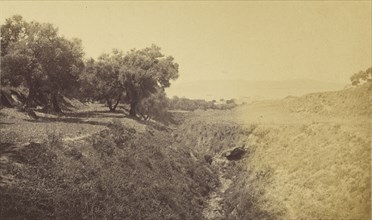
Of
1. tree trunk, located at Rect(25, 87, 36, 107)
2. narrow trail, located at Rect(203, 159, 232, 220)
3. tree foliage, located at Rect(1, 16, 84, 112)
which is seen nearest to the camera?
narrow trail, located at Rect(203, 159, 232, 220)

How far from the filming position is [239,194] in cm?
2722

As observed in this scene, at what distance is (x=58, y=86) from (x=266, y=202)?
23.7 m

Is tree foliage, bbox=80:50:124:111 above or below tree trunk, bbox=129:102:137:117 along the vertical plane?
above

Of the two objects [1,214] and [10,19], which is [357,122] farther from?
[10,19]

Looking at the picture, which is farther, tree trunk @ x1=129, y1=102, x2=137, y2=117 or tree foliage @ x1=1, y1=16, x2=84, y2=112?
tree trunk @ x1=129, y1=102, x2=137, y2=117

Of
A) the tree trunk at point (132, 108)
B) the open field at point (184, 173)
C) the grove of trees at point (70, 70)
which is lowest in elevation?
the open field at point (184, 173)

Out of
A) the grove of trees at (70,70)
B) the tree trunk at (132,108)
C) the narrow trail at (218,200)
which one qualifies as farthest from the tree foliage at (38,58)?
the narrow trail at (218,200)

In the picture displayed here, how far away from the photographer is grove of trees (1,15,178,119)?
105 feet

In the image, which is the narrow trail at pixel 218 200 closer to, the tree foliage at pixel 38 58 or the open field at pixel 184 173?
the open field at pixel 184 173

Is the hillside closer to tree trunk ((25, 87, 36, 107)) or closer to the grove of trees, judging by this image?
the grove of trees

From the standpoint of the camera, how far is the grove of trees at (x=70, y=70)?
105ft

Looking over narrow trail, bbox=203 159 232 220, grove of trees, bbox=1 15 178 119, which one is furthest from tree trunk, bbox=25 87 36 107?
narrow trail, bbox=203 159 232 220

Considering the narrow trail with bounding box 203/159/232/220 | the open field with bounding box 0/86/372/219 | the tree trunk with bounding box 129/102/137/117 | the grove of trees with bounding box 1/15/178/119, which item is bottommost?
the narrow trail with bounding box 203/159/232/220

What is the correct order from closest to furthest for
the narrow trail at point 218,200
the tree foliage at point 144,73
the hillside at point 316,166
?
1. the hillside at point 316,166
2. the narrow trail at point 218,200
3. the tree foliage at point 144,73
